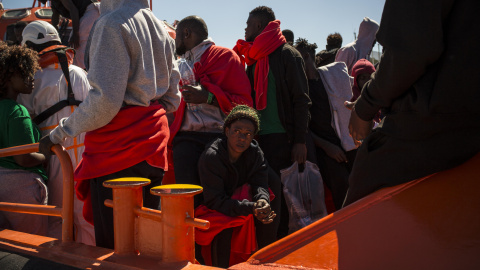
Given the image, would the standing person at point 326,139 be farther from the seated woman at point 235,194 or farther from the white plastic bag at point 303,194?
the seated woman at point 235,194

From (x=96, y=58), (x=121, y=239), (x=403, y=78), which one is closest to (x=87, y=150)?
(x=96, y=58)

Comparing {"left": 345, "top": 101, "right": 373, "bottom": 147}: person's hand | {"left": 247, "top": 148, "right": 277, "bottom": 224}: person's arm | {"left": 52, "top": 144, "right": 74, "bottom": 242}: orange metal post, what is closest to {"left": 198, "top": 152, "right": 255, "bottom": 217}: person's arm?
{"left": 247, "top": 148, "right": 277, "bottom": 224}: person's arm

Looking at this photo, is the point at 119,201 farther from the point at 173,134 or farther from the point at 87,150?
the point at 173,134

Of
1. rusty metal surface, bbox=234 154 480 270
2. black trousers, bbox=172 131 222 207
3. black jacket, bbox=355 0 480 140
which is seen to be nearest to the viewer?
rusty metal surface, bbox=234 154 480 270

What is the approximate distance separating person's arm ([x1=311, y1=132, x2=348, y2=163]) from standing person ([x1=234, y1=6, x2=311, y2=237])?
343 millimetres

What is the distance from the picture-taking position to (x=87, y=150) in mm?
2244

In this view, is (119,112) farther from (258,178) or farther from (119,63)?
(258,178)

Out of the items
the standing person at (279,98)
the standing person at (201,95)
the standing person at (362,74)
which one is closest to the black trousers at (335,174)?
the standing person at (279,98)

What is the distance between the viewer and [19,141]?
279 cm

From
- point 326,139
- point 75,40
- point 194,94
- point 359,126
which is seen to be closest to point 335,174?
point 326,139

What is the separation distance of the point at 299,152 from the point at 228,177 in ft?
3.10

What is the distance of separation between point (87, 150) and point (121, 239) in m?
0.64

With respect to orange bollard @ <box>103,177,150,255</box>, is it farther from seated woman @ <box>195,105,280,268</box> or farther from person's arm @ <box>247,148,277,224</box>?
person's arm @ <box>247,148,277,224</box>

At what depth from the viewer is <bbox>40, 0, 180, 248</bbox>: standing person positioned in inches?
80.6
